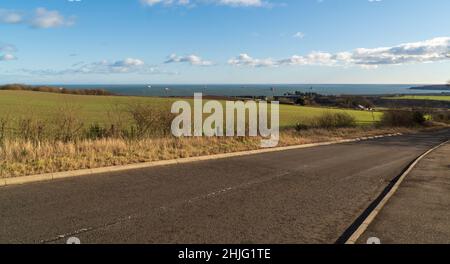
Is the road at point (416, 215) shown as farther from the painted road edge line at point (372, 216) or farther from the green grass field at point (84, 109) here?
the green grass field at point (84, 109)

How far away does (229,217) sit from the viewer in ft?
23.1

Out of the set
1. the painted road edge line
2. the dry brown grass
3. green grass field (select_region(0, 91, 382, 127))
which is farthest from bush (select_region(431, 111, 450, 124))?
the painted road edge line

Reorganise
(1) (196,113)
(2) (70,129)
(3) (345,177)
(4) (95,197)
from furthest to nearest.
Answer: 1. (1) (196,113)
2. (2) (70,129)
3. (3) (345,177)
4. (4) (95,197)

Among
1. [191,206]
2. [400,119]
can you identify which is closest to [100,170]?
[191,206]

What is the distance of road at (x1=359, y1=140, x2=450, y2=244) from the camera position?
250 inches

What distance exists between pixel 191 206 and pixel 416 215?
13.1 feet

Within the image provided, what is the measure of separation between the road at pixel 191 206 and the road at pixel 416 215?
1.66 ft

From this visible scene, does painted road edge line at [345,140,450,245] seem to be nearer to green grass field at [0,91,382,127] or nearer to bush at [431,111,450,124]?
green grass field at [0,91,382,127]

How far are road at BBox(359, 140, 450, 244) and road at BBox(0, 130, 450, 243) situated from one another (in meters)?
0.51

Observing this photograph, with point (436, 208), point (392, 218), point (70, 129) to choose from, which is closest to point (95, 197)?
point (392, 218)

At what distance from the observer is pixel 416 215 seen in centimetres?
771
